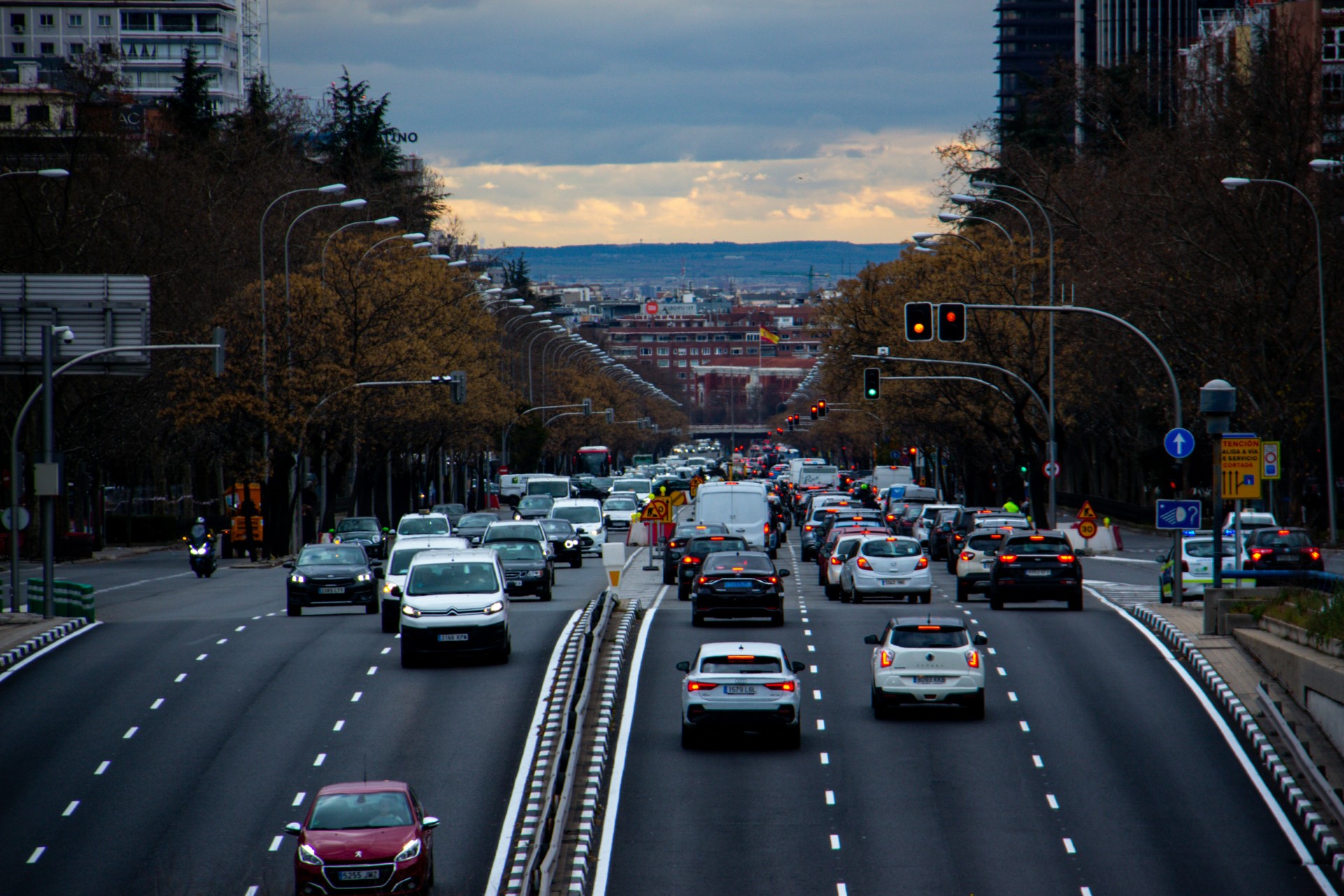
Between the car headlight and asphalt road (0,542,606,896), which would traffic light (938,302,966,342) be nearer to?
asphalt road (0,542,606,896)

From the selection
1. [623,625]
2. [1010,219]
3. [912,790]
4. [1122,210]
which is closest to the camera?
[912,790]

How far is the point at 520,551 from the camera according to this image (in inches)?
1510

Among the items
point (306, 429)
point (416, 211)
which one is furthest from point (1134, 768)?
point (416, 211)

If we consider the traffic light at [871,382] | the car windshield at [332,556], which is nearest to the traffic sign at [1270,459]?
the traffic light at [871,382]

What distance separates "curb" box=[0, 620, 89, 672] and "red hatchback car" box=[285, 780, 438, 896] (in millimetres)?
13639

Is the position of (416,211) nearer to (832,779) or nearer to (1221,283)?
(1221,283)

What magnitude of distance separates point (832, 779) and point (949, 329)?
1717cm

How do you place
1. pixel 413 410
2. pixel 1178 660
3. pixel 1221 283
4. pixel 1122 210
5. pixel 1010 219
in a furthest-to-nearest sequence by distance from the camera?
pixel 1010 219 → pixel 413 410 → pixel 1122 210 → pixel 1221 283 → pixel 1178 660

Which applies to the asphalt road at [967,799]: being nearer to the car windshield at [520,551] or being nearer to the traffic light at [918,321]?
the traffic light at [918,321]

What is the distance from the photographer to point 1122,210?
5825cm

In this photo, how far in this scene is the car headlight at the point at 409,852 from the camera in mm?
15336

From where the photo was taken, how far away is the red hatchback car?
49.9 feet

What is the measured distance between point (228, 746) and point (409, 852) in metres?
7.65

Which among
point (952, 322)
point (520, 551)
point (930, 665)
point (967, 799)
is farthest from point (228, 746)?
point (952, 322)
